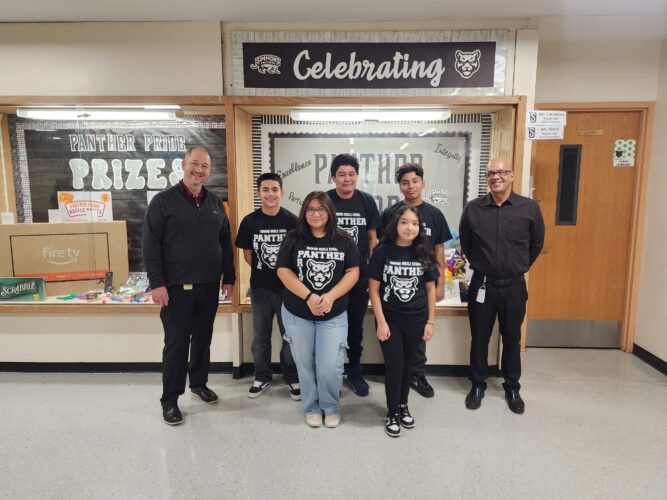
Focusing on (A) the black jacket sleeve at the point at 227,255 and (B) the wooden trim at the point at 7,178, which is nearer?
(A) the black jacket sleeve at the point at 227,255

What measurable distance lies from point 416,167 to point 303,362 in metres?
1.41

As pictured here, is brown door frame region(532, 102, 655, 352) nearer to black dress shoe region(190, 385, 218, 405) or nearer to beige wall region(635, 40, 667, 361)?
beige wall region(635, 40, 667, 361)

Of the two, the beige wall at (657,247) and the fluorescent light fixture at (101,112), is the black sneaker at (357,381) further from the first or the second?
the beige wall at (657,247)

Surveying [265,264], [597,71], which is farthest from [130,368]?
[597,71]

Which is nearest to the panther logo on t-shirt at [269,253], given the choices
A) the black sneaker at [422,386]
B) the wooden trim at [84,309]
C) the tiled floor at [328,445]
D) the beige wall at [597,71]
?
the wooden trim at [84,309]

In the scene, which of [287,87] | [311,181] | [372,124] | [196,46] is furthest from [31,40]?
[372,124]

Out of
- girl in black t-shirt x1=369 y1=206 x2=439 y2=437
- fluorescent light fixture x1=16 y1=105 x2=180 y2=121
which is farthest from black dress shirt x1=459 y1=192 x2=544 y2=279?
fluorescent light fixture x1=16 y1=105 x2=180 y2=121

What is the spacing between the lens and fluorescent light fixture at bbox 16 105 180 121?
3.06 m

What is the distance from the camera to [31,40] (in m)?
3.00

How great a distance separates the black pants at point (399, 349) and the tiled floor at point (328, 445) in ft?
0.89

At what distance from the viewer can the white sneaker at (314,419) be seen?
8.48 feet

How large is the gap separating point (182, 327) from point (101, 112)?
1717 millimetres

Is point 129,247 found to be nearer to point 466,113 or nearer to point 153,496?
point 153,496

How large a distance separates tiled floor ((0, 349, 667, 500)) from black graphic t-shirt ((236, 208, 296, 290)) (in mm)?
846
